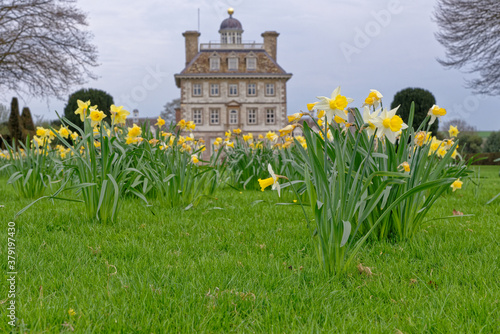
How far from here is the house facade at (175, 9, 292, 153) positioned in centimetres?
2986

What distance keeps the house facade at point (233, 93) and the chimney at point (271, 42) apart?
3.09ft

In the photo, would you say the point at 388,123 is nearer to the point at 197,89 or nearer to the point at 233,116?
the point at 233,116

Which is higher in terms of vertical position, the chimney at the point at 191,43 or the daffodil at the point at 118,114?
the chimney at the point at 191,43

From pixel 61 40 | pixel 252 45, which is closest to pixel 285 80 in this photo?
pixel 252 45

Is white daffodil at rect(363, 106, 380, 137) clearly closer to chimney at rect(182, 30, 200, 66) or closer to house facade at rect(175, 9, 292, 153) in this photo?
house facade at rect(175, 9, 292, 153)

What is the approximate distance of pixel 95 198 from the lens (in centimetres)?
291

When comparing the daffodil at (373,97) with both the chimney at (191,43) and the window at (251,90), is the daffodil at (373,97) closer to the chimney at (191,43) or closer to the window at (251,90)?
the window at (251,90)

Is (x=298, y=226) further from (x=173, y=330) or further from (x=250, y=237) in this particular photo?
(x=173, y=330)

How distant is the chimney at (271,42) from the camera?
31.3 metres

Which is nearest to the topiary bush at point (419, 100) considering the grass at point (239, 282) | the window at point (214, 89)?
the window at point (214, 89)

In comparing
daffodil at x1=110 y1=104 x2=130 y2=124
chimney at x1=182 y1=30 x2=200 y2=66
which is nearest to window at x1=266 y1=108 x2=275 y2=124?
chimney at x1=182 y1=30 x2=200 y2=66

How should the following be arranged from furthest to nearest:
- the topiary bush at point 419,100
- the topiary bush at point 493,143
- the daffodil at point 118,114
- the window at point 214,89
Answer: the window at point 214,89 → the topiary bush at point 493,143 → the topiary bush at point 419,100 → the daffodil at point 118,114

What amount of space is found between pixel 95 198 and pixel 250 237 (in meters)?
1.25

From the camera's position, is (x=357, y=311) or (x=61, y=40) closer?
(x=357, y=311)
